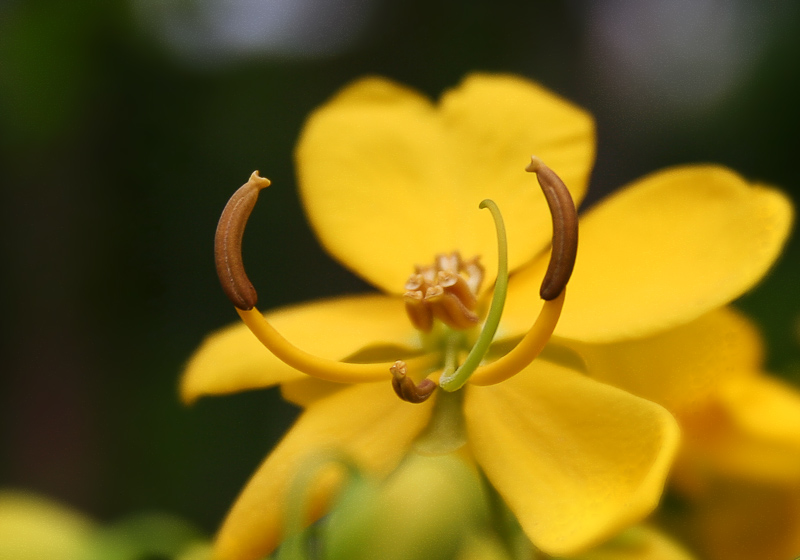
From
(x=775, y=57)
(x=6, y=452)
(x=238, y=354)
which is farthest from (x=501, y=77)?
(x=6, y=452)

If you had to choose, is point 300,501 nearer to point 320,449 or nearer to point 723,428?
point 320,449

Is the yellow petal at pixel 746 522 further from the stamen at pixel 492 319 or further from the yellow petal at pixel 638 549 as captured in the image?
the stamen at pixel 492 319

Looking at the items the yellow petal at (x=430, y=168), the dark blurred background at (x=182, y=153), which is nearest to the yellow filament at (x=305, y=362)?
the yellow petal at (x=430, y=168)

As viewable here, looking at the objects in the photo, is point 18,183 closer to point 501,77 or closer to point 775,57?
point 775,57

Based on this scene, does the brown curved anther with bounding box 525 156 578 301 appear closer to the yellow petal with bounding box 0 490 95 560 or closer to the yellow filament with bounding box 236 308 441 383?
the yellow filament with bounding box 236 308 441 383

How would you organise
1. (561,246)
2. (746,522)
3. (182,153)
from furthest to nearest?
(182,153), (746,522), (561,246)

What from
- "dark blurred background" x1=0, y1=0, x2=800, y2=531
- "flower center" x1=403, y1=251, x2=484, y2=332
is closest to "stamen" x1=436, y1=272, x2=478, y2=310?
"flower center" x1=403, y1=251, x2=484, y2=332

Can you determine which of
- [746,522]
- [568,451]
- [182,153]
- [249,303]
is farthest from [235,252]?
[182,153]
